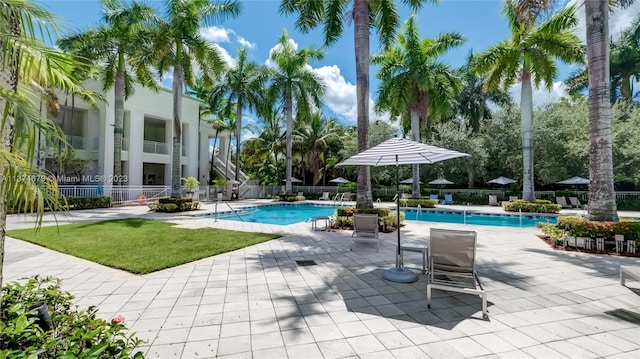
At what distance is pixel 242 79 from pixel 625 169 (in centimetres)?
2583

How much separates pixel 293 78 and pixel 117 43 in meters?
11.2

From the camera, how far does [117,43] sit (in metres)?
17.2

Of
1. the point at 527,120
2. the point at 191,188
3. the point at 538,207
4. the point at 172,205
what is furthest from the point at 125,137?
the point at 538,207

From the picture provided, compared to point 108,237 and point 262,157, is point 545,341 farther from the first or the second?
point 262,157

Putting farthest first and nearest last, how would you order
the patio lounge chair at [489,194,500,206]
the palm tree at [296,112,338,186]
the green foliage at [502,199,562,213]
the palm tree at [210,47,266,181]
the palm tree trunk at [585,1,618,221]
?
the palm tree at [296,112,338,186], the palm tree at [210,47,266,181], the patio lounge chair at [489,194,500,206], the green foliage at [502,199,562,213], the palm tree trunk at [585,1,618,221]

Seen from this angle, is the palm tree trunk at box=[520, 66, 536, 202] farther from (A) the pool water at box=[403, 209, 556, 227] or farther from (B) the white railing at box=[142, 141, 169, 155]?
(B) the white railing at box=[142, 141, 169, 155]

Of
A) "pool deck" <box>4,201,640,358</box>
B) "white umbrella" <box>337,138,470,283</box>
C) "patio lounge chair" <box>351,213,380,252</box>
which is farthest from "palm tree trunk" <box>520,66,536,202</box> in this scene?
"white umbrella" <box>337,138,470,283</box>

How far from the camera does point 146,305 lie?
4094mm

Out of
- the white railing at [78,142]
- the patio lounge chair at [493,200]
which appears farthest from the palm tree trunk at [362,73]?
the white railing at [78,142]

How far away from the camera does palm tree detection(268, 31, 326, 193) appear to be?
880 inches

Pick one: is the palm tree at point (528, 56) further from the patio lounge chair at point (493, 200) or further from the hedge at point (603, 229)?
the hedge at point (603, 229)

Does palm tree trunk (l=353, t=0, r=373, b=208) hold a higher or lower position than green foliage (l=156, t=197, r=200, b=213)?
higher

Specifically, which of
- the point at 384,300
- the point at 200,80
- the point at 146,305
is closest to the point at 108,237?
the point at 146,305

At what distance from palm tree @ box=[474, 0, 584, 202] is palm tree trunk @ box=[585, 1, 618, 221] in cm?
603
